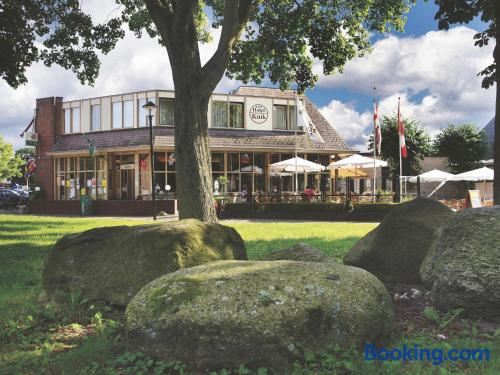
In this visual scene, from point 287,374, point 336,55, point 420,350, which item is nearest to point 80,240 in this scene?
point 287,374

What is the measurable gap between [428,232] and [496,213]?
4.36ft

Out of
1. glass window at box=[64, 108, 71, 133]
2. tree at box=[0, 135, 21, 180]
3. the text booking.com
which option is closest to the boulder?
the text booking.com

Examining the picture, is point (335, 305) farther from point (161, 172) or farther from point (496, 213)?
point (161, 172)

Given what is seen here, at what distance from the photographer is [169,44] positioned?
411 inches

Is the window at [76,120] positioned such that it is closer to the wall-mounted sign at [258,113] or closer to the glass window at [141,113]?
the glass window at [141,113]

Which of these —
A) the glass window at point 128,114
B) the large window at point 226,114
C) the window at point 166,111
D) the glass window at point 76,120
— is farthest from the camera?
the glass window at point 76,120

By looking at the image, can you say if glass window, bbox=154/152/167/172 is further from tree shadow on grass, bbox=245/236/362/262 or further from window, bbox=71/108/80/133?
tree shadow on grass, bbox=245/236/362/262

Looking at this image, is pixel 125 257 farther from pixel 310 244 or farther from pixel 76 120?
pixel 76 120

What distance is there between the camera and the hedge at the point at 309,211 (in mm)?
22656

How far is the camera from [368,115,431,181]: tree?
4444 centimetres

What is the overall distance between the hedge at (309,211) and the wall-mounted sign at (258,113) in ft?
39.7

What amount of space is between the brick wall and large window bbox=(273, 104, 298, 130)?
1666 cm

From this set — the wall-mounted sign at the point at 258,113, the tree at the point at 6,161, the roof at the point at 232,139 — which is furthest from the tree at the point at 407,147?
the tree at the point at 6,161

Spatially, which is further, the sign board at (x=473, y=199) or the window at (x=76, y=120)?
the window at (x=76, y=120)
